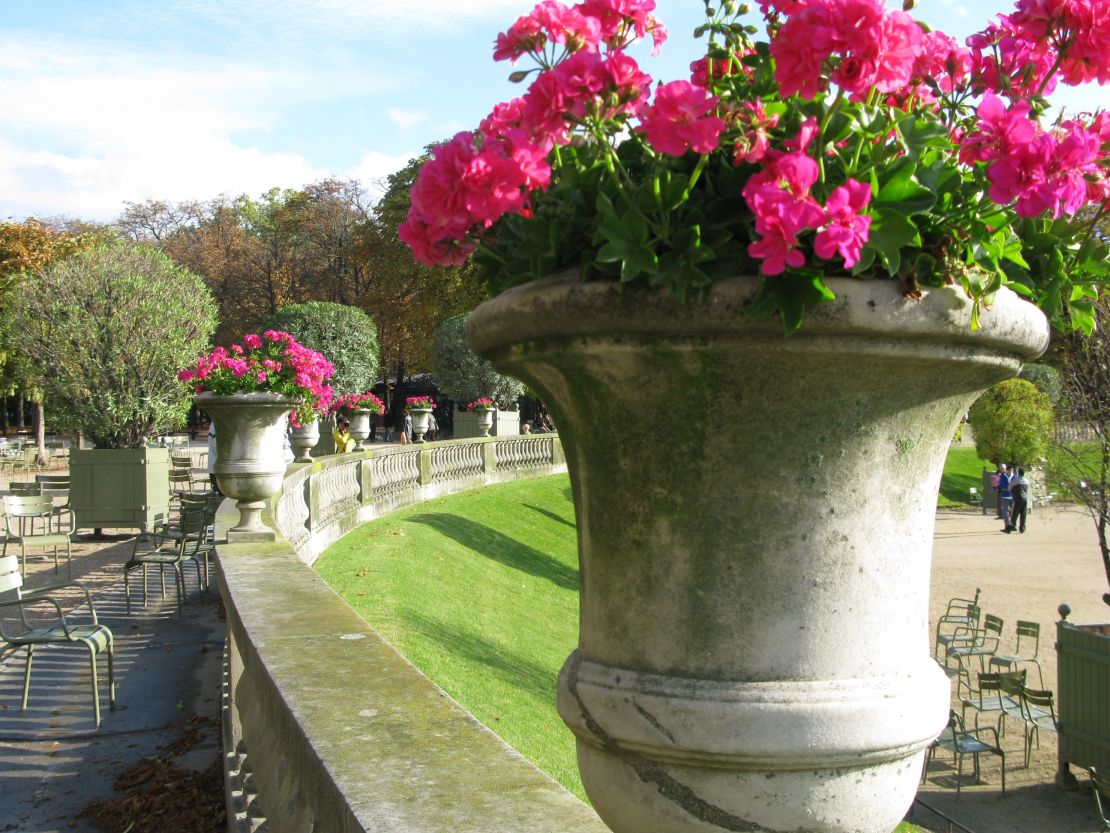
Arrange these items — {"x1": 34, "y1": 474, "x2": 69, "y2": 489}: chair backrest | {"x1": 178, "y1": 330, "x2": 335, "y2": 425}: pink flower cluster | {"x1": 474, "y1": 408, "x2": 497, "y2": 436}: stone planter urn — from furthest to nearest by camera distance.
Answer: {"x1": 474, "y1": 408, "x2": 497, "y2": 436}: stone planter urn < {"x1": 34, "y1": 474, "x2": 69, "y2": 489}: chair backrest < {"x1": 178, "y1": 330, "x2": 335, "y2": 425}: pink flower cluster

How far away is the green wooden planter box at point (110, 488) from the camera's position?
16.6 meters

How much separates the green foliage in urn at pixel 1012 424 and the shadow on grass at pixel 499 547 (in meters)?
24.9

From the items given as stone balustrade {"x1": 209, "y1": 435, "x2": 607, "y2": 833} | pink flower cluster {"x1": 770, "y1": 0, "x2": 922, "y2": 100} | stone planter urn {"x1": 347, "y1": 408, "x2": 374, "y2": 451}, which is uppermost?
pink flower cluster {"x1": 770, "y1": 0, "x2": 922, "y2": 100}

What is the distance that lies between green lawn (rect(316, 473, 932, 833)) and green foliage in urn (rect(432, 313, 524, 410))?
1196cm

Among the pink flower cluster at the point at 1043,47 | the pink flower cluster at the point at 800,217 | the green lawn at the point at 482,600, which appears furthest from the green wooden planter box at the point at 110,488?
the pink flower cluster at the point at 800,217

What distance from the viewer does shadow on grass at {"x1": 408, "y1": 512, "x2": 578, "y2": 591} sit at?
17.4m

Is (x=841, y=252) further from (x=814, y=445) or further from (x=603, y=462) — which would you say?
(x=603, y=462)

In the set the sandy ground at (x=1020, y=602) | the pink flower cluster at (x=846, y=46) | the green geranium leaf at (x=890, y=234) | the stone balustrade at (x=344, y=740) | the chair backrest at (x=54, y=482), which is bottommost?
the sandy ground at (x=1020, y=602)

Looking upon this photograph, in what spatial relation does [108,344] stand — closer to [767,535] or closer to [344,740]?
[344,740]

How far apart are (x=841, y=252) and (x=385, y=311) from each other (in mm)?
43962

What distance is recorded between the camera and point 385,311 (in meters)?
44.5

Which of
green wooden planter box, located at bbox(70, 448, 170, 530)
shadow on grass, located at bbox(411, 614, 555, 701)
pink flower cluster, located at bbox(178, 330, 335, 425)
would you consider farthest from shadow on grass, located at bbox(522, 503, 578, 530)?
pink flower cluster, located at bbox(178, 330, 335, 425)

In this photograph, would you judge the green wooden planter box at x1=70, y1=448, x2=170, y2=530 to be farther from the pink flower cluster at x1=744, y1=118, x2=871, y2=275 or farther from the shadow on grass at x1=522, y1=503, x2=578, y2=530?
the pink flower cluster at x1=744, y1=118, x2=871, y2=275

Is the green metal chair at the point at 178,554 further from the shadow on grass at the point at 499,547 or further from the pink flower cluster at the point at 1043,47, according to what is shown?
the pink flower cluster at the point at 1043,47
